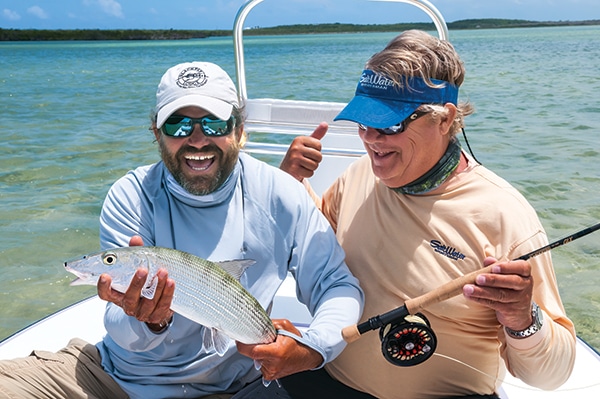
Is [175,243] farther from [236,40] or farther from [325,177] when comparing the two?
[236,40]

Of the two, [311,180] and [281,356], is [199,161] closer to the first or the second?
[281,356]

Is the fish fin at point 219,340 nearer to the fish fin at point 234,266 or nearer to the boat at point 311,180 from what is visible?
the fish fin at point 234,266

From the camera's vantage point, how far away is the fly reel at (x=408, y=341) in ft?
6.11

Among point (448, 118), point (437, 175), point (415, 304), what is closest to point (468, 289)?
point (415, 304)

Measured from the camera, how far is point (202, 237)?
2059 mm

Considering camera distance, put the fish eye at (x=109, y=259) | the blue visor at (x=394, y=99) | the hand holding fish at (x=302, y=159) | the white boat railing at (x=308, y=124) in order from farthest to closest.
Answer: the white boat railing at (x=308, y=124), the hand holding fish at (x=302, y=159), the blue visor at (x=394, y=99), the fish eye at (x=109, y=259)

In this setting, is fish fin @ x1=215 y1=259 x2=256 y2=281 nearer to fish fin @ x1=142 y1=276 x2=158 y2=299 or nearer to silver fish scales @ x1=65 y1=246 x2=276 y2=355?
silver fish scales @ x1=65 y1=246 x2=276 y2=355

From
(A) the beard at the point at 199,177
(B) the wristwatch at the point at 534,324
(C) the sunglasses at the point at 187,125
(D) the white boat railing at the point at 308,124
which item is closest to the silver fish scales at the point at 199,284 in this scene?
(A) the beard at the point at 199,177

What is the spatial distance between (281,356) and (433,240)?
57 cm

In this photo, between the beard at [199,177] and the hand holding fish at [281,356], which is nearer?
the hand holding fish at [281,356]

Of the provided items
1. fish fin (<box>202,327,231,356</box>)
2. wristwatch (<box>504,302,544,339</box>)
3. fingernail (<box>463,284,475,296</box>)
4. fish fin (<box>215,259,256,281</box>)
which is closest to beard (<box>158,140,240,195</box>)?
fish fin (<box>215,259,256,281</box>)

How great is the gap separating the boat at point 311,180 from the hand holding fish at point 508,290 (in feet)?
2.70

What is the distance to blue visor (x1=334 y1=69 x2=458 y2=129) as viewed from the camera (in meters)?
1.93

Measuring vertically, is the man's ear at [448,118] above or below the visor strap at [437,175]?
above
